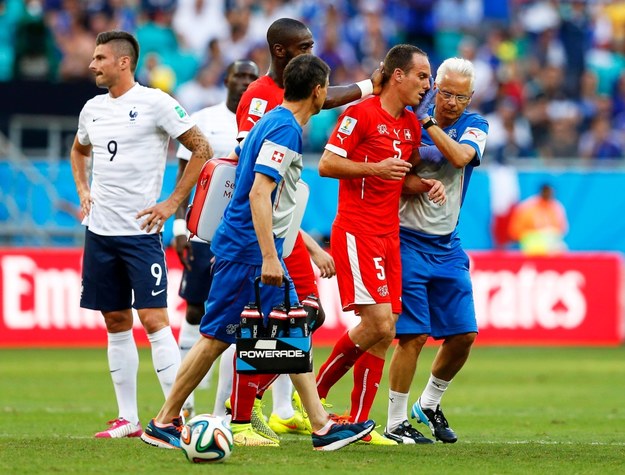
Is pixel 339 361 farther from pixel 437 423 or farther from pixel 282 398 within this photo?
pixel 282 398

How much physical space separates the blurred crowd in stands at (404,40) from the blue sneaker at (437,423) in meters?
11.9

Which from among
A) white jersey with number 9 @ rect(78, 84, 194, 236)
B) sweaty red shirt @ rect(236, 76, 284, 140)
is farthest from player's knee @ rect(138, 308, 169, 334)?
sweaty red shirt @ rect(236, 76, 284, 140)

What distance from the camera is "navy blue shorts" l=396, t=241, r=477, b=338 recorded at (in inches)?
366

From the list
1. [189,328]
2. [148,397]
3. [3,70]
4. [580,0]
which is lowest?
[148,397]

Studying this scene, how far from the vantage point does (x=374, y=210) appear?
29.4 ft

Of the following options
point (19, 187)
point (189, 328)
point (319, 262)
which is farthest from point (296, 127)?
point (19, 187)

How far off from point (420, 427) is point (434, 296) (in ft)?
6.52

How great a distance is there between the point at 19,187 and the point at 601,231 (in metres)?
9.39

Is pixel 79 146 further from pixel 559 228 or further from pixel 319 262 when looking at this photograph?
pixel 559 228

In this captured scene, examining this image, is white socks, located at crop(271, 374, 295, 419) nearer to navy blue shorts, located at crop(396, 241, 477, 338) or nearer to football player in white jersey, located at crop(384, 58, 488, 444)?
football player in white jersey, located at crop(384, 58, 488, 444)

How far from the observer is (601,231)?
21.4m

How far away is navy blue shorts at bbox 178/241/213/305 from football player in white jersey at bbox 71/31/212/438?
1.58 metres

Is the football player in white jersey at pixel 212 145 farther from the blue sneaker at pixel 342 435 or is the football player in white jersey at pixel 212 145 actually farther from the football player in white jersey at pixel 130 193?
the blue sneaker at pixel 342 435

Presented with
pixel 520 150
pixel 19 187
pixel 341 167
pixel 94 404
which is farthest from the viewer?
pixel 520 150
